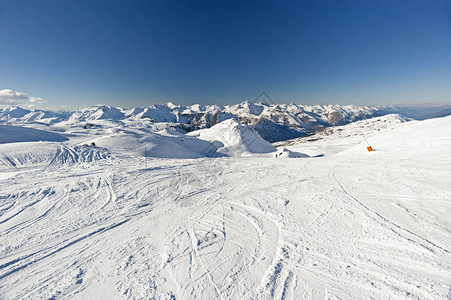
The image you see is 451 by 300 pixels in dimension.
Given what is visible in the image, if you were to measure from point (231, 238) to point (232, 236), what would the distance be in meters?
0.08

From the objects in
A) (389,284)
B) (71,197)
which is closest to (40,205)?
(71,197)

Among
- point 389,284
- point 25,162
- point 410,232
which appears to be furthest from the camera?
point 25,162

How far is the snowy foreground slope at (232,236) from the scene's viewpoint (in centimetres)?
304

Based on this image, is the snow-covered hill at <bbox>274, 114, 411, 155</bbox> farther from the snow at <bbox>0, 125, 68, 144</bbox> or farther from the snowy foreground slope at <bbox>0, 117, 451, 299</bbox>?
the snow at <bbox>0, 125, 68, 144</bbox>

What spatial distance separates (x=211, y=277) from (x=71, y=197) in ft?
21.3

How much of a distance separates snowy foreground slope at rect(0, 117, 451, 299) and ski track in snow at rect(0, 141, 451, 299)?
2 centimetres

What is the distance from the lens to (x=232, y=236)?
427cm

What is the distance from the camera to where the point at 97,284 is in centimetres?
316

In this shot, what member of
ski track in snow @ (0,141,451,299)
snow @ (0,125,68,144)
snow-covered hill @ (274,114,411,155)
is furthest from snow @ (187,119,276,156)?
snow @ (0,125,68,144)

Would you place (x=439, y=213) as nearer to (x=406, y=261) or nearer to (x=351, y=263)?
(x=406, y=261)

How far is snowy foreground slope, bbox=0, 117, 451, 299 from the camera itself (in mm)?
3041

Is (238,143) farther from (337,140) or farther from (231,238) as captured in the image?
(337,140)

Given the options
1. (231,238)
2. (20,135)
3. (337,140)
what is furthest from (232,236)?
(337,140)

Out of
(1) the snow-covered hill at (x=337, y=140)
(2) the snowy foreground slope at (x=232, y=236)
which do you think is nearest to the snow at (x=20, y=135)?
(2) the snowy foreground slope at (x=232, y=236)
